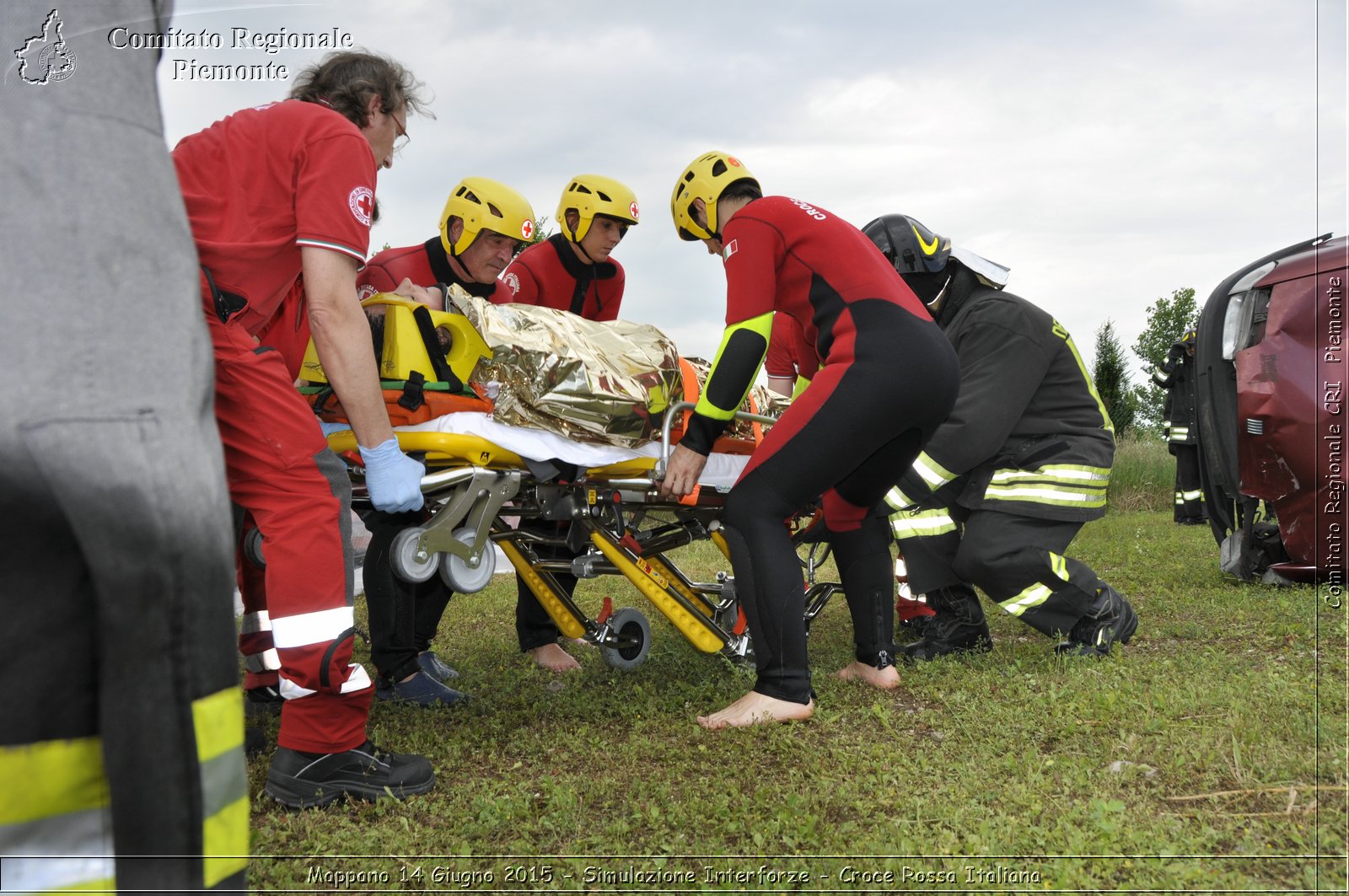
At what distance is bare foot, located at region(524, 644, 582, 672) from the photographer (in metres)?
4.66

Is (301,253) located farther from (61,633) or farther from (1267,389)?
(1267,389)

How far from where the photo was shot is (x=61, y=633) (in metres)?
0.83

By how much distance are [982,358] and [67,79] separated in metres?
3.94

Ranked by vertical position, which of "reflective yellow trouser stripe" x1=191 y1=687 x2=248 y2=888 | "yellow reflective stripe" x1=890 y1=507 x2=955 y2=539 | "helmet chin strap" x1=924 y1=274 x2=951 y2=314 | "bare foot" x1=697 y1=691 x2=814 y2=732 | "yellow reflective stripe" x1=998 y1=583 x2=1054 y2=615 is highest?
"helmet chin strap" x1=924 y1=274 x2=951 y2=314

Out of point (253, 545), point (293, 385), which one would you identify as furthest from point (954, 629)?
point (293, 385)

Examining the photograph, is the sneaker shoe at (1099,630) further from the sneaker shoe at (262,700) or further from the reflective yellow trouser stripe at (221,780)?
the reflective yellow trouser stripe at (221,780)

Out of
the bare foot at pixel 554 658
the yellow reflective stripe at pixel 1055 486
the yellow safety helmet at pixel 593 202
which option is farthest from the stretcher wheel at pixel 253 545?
the yellow reflective stripe at pixel 1055 486

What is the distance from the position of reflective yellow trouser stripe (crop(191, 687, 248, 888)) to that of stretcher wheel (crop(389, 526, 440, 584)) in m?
2.20

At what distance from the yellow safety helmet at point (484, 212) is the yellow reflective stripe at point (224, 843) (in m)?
3.79

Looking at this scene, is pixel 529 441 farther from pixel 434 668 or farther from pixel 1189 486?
pixel 1189 486

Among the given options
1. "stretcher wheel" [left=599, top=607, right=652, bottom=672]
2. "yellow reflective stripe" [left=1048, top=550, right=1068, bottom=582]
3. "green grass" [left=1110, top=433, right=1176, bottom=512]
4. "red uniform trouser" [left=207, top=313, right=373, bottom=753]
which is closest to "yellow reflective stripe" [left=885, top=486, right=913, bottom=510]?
"yellow reflective stripe" [left=1048, top=550, right=1068, bottom=582]

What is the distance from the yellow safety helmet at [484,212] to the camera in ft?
14.5

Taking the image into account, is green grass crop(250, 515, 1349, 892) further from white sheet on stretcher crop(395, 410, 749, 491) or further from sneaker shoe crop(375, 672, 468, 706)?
white sheet on stretcher crop(395, 410, 749, 491)

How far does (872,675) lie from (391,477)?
7.14 feet
